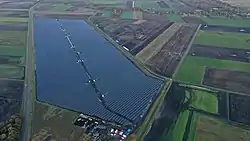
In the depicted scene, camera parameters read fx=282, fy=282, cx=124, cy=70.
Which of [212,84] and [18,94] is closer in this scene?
[18,94]

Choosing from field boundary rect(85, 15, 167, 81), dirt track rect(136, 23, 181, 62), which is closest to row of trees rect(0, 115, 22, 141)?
field boundary rect(85, 15, 167, 81)

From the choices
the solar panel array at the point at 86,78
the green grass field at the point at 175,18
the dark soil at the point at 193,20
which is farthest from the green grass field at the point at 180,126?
the green grass field at the point at 175,18

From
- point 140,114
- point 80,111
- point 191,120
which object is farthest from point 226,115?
point 80,111

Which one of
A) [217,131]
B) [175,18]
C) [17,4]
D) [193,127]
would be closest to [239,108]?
[217,131]

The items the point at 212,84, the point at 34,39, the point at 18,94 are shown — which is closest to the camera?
the point at 18,94

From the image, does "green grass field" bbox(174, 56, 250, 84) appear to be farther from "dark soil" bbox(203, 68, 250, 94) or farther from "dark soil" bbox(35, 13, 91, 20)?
"dark soil" bbox(35, 13, 91, 20)

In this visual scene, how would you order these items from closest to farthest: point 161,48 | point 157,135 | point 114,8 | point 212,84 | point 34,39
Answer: point 157,135 < point 212,84 < point 161,48 < point 34,39 < point 114,8

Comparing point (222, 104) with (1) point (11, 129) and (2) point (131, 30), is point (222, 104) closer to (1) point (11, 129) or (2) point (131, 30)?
(1) point (11, 129)

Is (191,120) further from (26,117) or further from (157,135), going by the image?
(26,117)
